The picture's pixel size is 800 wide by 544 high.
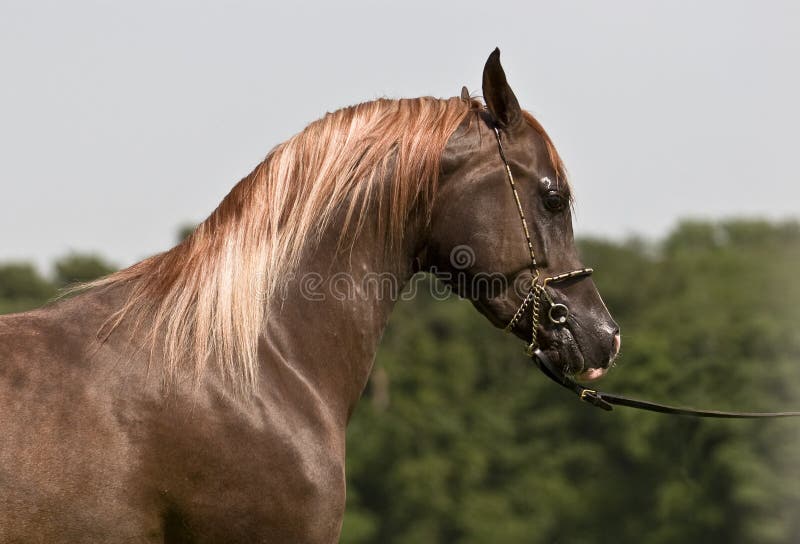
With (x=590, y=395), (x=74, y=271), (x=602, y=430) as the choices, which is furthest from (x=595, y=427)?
(x=590, y=395)

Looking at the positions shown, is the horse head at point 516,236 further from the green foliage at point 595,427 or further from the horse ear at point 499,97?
the green foliage at point 595,427

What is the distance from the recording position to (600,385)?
136 ft

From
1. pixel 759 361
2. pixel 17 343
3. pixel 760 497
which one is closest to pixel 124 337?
pixel 17 343

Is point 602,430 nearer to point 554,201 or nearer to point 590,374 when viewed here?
point 590,374

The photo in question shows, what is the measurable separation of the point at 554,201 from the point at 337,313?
1.29m

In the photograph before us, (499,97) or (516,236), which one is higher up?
(499,97)

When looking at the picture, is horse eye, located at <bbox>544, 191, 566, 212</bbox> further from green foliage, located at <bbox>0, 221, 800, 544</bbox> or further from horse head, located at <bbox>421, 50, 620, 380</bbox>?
green foliage, located at <bbox>0, 221, 800, 544</bbox>

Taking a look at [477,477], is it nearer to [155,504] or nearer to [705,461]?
[705,461]

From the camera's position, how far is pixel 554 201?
17.7ft

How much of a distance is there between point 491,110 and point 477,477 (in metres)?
51.7

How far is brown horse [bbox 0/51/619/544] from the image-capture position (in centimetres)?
441

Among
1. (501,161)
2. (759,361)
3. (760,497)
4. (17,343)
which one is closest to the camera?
(17,343)

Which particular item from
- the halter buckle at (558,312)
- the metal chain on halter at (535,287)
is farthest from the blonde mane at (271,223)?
the halter buckle at (558,312)

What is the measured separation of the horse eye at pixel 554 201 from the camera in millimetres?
5363
